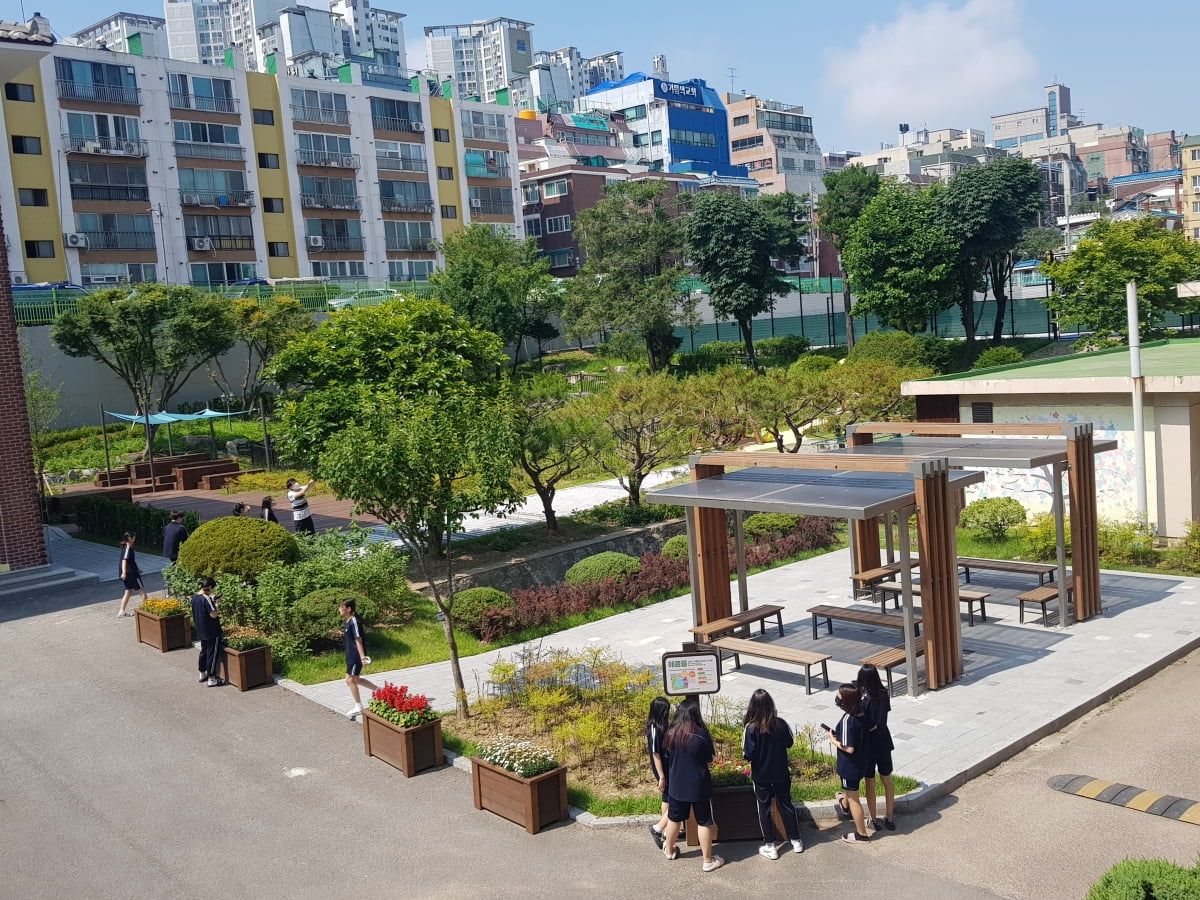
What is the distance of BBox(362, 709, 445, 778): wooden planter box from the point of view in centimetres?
1085

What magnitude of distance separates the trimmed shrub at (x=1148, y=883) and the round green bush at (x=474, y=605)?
10412mm

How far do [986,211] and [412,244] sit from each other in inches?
1241

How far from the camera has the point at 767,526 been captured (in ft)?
69.8

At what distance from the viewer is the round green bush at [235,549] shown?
16750 mm

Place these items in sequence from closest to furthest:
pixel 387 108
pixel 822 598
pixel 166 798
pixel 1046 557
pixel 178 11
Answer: pixel 166 798 → pixel 822 598 → pixel 1046 557 → pixel 387 108 → pixel 178 11

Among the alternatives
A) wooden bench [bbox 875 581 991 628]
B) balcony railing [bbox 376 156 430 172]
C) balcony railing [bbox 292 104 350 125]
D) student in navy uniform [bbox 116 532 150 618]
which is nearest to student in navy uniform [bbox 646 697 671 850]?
wooden bench [bbox 875 581 991 628]

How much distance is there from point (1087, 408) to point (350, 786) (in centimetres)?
1566

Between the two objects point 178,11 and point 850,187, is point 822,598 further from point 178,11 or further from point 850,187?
point 178,11

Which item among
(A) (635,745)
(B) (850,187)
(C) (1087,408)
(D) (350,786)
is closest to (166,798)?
(D) (350,786)

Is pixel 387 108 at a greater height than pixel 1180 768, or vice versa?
pixel 387 108

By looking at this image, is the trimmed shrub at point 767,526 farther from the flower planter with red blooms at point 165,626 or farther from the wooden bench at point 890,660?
the flower planter with red blooms at point 165,626

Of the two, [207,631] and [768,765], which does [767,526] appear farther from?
[768,765]

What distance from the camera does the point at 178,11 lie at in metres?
163

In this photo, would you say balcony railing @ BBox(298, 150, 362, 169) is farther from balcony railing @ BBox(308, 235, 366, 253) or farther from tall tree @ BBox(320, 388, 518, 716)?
tall tree @ BBox(320, 388, 518, 716)
